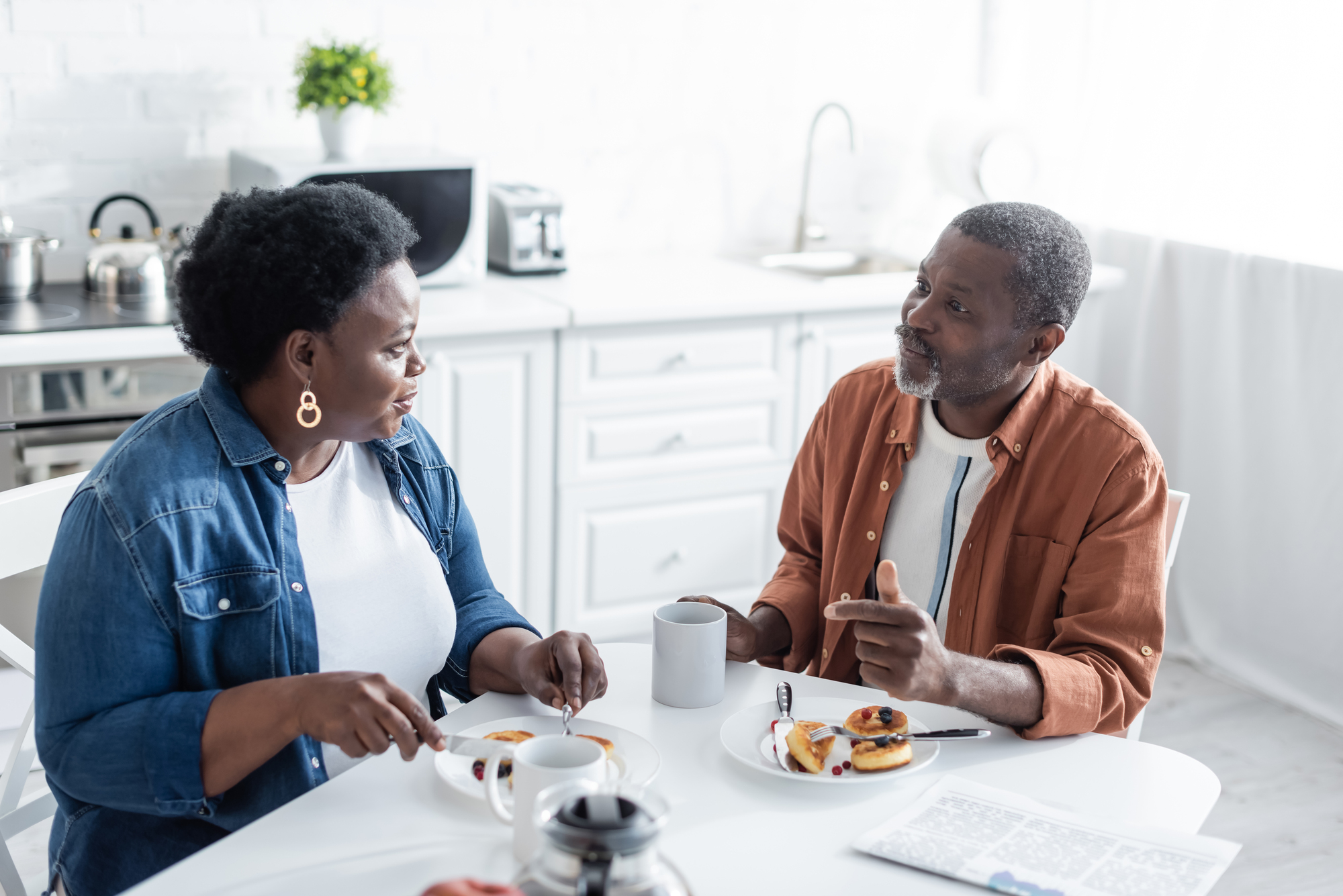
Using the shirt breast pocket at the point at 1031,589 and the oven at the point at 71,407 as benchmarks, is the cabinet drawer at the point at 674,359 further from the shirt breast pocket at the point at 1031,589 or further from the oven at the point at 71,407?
the shirt breast pocket at the point at 1031,589

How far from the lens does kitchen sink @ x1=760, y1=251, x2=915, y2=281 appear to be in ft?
11.3

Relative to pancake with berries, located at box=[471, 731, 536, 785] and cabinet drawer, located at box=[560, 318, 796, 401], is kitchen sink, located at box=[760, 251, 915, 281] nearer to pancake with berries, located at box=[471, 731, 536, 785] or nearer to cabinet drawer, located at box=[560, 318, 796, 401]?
cabinet drawer, located at box=[560, 318, 796, 401]

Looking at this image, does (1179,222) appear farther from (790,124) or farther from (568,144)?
(568,144)

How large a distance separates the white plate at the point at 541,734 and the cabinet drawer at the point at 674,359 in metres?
1.53

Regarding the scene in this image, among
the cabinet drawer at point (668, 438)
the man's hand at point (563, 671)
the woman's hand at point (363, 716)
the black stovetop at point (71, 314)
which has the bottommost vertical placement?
the cabinet drawer at point (668, 438)

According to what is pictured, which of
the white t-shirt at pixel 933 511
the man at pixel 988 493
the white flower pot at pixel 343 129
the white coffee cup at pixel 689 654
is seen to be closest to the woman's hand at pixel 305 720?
the white coffee cup at pixel 689 654

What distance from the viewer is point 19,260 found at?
2.46 m

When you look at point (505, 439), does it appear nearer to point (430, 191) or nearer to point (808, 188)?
point (430, 191)

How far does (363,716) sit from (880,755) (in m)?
0.45

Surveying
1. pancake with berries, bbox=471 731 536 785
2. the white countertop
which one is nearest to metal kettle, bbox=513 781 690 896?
pancake with berries, bbox=471 731 536 785

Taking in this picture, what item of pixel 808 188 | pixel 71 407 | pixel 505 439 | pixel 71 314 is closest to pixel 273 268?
pixel 71 407

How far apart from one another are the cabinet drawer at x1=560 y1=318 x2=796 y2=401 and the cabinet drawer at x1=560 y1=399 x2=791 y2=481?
5 cm

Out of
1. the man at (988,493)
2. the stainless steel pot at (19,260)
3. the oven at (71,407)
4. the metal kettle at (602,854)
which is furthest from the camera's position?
the stainless steel pot at (19,260)

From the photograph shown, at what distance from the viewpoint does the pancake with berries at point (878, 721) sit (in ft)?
3.93
